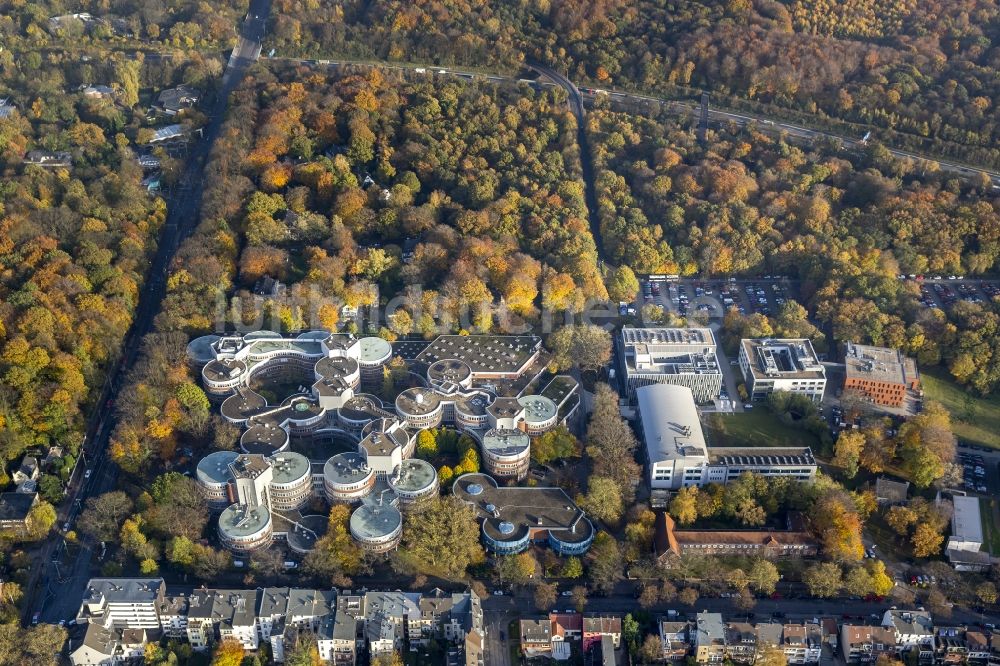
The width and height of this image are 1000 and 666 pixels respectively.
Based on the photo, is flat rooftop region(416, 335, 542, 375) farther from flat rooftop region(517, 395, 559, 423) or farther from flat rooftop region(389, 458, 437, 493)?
flat rooftop region(389, 458, 437, 493)

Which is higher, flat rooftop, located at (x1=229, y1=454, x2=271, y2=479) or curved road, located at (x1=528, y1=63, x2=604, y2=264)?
curved road, located at (x1=528, y1=63, x2=604, y2=264)

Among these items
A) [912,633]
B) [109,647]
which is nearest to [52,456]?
[109,647]

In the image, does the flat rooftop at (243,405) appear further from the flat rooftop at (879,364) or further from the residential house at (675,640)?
the flat rooftop at (879,364)

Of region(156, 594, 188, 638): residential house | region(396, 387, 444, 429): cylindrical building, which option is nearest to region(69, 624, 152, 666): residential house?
region(156, 594, 188, 638): residential house

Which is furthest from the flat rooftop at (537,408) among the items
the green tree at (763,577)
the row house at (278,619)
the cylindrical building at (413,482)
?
the green tree at (763,577)

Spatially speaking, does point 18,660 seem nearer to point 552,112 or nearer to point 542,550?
point 542,550

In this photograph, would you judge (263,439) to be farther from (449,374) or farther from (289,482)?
(449,374)
